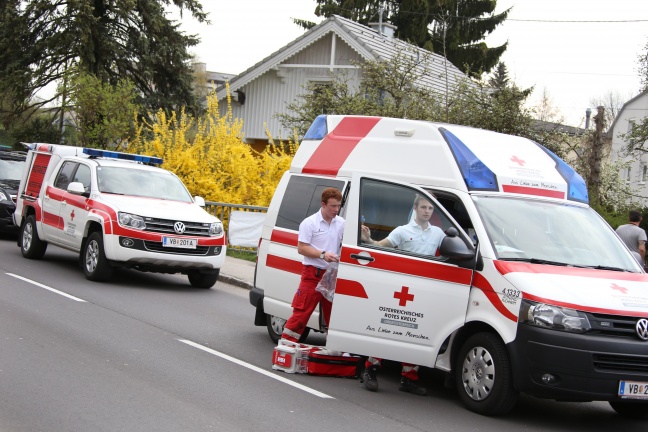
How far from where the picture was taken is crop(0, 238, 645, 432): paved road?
6.47 m

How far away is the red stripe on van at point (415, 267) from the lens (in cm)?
745

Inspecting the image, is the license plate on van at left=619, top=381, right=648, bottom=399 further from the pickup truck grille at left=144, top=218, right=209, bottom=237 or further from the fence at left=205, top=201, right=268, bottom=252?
the fence at left=205, top=201, right=268, bottom=252

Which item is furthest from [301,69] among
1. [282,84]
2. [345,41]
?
[345,41]

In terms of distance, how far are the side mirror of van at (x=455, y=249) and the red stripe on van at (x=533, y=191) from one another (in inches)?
34.1

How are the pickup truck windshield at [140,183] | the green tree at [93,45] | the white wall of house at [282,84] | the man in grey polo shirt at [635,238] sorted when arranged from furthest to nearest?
the white wall of house at [282,84] → the green tree at [93,45] → the pickup truck windshield at [140,183] → the man in grey polo shirt at [635,238]

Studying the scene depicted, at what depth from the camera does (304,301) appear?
8.45m

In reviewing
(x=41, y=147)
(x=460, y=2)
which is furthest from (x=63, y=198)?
(x=460, y=2)

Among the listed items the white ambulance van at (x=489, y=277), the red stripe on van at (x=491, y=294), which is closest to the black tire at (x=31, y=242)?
the white ambulance van at (x=489, y=277)

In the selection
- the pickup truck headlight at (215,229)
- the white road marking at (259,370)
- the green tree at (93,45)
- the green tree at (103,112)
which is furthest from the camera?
the green tree at (93,45)

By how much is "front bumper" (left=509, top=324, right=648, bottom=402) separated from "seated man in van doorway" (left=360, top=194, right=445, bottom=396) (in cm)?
130

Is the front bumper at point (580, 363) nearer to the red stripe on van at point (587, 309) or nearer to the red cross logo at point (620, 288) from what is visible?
the red stripe on van at point (587, 309)

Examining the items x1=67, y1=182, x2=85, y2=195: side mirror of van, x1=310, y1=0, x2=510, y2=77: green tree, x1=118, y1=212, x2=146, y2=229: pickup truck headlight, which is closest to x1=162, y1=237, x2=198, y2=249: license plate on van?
x1=118, y1=212, x2=146, y2=229: pickup truck headlight

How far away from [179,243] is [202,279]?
1.13 meters

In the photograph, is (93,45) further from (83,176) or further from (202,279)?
(202,279)
